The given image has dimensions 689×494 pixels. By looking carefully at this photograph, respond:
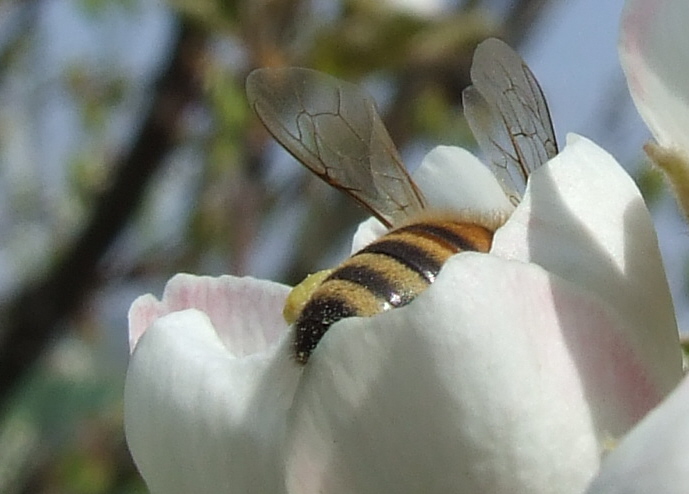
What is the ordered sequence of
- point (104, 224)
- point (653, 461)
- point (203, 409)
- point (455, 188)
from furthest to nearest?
point (104, 224)
point (455, 188)
point (203, 409)
point (653, 461)

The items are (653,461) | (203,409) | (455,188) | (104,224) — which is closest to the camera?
(653,461)

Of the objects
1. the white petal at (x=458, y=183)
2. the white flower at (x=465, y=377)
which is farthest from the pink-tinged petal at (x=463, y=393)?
the white petal at (x=458, y=183)

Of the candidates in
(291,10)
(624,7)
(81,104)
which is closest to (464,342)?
(624,7)

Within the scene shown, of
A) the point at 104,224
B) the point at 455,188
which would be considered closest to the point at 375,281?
the point at 455,188

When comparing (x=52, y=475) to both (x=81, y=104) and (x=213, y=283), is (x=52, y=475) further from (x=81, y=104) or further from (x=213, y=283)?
(x=213, y=283)

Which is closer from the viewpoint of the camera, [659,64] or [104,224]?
[659,64]

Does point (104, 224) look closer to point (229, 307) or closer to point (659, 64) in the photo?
point (229, 307)

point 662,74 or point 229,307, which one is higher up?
point 662,74
